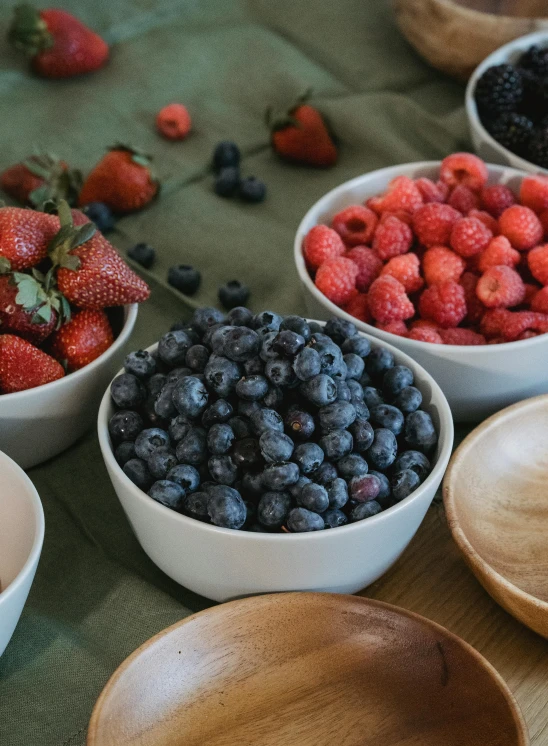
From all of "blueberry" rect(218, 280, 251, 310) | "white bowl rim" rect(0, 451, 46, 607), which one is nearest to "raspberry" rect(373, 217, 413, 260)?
"blueberry" rect(218, 280, 251, 310)

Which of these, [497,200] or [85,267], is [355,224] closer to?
[497,200]

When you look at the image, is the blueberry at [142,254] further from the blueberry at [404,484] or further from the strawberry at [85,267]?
the blueberry at [404,484]

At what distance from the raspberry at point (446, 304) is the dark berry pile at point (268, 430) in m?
0.17

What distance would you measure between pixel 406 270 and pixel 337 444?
1.20 feet

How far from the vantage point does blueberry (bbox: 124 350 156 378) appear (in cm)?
84

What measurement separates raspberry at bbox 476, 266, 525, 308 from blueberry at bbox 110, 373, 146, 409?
0.45m

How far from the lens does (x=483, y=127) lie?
1.39 metres

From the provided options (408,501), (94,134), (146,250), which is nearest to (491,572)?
(408,501)

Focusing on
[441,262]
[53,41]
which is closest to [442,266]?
[441,262]

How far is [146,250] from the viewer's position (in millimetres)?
1313

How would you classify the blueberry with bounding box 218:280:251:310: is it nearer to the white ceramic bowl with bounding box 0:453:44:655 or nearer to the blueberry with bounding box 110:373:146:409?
the blueberry with bounding box 110:373:146:409

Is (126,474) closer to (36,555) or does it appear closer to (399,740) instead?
(36,555)

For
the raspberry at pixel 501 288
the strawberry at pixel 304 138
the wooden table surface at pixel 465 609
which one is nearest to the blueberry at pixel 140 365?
the wooden table surface at pixel 465 609

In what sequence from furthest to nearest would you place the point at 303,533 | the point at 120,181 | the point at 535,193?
the point at 120,181
the point at 535,193
the point at 303,533
